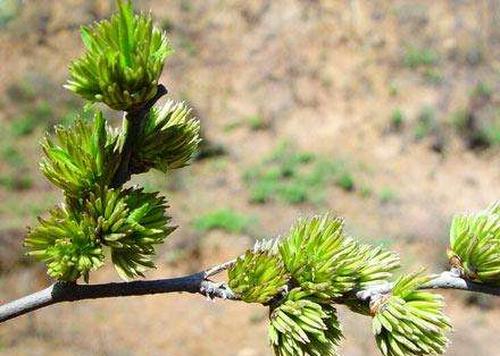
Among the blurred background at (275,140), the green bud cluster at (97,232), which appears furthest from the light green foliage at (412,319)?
the blurred background at (275,140)

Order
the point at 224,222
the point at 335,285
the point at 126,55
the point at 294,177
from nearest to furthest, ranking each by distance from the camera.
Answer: the point at 126,55
the point at 335,285
the point at 224,222
the point at 294,177

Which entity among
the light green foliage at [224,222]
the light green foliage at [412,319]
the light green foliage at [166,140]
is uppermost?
the light green foliage at [224,222]

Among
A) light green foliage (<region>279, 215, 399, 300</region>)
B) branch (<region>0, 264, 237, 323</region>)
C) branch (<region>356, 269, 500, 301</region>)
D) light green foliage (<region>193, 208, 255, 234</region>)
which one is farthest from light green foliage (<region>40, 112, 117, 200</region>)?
light green foliage (<region>193, 208, 255, 234</region>)

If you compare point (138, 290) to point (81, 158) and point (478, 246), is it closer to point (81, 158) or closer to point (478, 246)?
point (81, 158)

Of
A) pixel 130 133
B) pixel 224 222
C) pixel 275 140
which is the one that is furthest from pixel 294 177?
pixel 130 133

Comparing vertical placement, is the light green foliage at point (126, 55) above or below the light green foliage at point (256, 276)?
above

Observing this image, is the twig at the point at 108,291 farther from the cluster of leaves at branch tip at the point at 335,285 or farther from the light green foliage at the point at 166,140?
the light green foliage at the point at 166,140

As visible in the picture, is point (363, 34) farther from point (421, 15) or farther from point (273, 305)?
point (273, 305)
